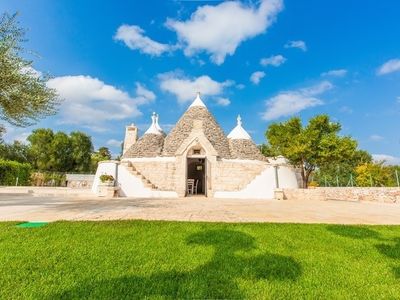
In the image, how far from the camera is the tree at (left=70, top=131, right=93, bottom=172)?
49.8 metres

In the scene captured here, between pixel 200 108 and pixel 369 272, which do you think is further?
pixel 200 108

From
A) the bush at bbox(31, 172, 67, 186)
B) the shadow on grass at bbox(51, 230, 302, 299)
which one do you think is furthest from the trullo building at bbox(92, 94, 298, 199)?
the bush at bbox(31, 172, 67, 186)

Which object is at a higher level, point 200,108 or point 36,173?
point 200,108

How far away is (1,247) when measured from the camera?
4285mm

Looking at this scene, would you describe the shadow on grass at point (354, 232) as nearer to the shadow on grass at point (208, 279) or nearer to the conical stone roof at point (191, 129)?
the shadow on grass at point (208, 279)

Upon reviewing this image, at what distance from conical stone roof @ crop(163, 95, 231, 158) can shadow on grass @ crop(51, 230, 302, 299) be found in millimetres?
16408

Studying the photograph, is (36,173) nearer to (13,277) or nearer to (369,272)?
(13,277)

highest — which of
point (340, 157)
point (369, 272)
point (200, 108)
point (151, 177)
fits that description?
point (200, 108)

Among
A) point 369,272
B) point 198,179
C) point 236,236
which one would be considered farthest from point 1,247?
point 198,179

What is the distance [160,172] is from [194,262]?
635 inches

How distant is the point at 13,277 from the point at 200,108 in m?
22.4

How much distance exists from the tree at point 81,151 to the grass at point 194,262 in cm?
4826

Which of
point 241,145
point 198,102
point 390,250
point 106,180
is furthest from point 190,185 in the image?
point 390,250

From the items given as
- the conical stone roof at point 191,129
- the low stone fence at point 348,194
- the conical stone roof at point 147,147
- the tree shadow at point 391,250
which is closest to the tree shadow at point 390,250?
the tree shadow at point 391,250
